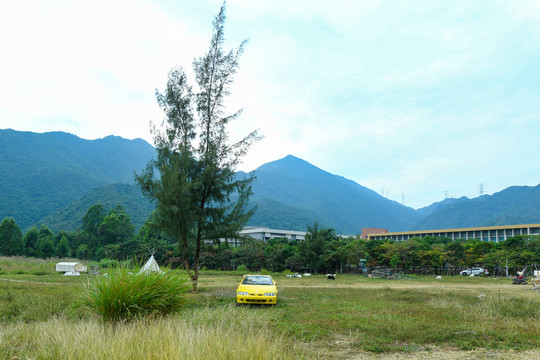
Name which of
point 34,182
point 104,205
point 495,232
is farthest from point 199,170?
point 34,182

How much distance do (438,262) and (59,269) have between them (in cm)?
5649

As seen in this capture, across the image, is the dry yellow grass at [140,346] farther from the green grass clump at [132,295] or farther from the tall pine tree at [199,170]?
the tall pine tree at [199,170]

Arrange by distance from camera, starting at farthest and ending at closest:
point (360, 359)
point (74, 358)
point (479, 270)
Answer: point (479, 270) → point (360, 359) → point (74, 358)

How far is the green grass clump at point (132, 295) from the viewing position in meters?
8.00

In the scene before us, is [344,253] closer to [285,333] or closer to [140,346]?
[285,333]

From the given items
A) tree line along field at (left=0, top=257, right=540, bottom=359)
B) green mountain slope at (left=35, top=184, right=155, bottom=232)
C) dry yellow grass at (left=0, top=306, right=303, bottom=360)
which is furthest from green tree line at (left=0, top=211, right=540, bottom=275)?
dry yellow grass at (left=0, top=306, right=303, bottom=360)

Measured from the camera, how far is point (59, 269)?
179 ft

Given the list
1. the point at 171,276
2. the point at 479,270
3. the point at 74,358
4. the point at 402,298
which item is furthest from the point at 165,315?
the point at 479,270

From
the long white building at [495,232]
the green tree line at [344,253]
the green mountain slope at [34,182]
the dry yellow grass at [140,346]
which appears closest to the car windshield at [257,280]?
the dry yellow grass at [140,346]

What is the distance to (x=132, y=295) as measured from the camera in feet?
26.7

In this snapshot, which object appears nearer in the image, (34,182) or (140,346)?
(140,346)

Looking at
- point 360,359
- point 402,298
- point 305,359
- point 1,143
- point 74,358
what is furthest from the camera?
point 1,143

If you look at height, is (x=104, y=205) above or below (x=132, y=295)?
above

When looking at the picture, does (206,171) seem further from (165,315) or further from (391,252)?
(391,252)
